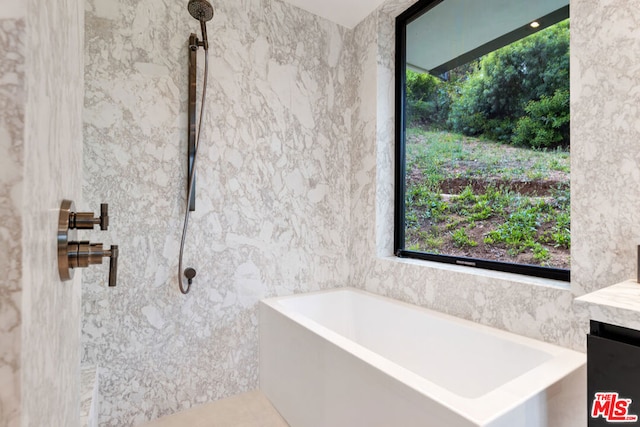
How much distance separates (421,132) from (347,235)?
0.93m

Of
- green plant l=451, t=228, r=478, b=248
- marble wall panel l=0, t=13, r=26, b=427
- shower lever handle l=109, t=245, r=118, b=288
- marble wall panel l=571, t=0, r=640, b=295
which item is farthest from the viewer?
green plant l=451, t=228, r=478, b=248

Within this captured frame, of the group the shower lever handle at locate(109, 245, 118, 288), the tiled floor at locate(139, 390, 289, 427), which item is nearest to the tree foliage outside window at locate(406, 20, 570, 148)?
the shower lever handle at locate(109, 245, 118, 288)

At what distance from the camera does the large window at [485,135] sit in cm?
157

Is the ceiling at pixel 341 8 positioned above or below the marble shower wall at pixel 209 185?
above

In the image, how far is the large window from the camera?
157 cm

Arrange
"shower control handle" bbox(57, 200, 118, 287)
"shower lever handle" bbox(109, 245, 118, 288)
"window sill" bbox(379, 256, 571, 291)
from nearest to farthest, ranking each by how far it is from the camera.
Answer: "shower control handle" bbox(57, 200, 118, 287) < "shower lever handle" bbox(109, 245, 118, 288) < "window sill" bbox(379, 256, 571, 291)

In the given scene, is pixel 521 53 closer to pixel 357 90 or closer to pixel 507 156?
pixel 507 156

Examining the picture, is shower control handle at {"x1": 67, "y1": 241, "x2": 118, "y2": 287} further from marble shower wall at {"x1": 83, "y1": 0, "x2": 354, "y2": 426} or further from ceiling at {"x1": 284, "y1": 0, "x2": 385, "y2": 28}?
ceiling at {"x1": 284, "y1": 0, "x2": 385, "y2": 28}

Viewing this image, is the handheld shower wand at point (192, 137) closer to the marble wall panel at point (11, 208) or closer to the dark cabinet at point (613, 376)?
the marble wall panel at point (11, 208)

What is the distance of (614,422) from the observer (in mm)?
764

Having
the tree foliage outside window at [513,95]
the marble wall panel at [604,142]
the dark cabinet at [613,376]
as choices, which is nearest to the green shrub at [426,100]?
the tree foliage outside window at [513,95]

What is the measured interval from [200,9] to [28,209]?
1628mm

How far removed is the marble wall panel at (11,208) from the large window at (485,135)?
1836 millimetres

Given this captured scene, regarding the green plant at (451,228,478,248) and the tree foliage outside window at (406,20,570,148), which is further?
the green plant at (451,228,478,248)
